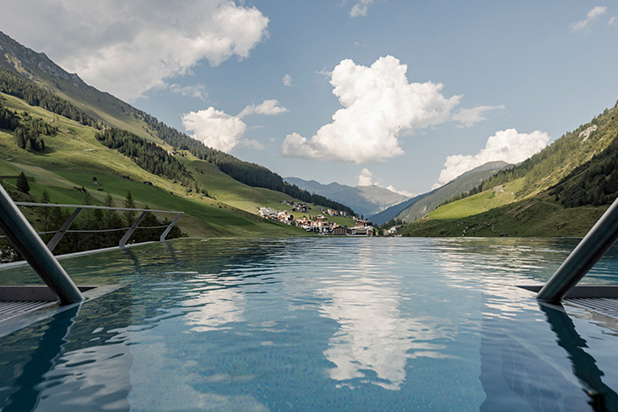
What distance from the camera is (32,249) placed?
591cm

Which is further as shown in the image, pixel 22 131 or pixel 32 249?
pixel 22 131

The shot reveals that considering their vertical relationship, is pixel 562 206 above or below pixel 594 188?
below

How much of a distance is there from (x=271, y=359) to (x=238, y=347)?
70 centimetres

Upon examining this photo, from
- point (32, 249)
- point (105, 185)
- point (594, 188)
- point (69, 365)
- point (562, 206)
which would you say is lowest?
point (69, 365)

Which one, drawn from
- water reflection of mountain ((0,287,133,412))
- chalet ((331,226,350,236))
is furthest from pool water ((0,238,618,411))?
chalet ((331,226,350,236))

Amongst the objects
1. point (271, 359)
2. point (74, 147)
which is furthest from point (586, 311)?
point (74, 147)

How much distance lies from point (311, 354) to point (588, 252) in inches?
201

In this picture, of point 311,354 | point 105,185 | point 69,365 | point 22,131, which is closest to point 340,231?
point 105,185

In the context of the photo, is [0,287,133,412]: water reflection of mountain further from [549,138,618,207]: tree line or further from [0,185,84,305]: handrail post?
[549,138,618,207]: tree line

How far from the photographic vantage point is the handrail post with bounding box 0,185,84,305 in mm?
5160

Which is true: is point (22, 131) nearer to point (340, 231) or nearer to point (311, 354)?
point (340, 231)

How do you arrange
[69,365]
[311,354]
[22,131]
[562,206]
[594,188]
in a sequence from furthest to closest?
[22,131]
[562,206]
[594,188]
[311,354]
[69,365]

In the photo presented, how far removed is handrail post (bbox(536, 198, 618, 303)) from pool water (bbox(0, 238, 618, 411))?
0.57 metres

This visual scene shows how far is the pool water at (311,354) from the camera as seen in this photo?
376 centimetres
